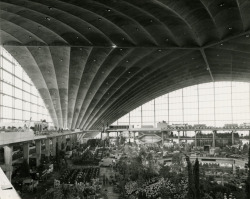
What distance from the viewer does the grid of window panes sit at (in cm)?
3781

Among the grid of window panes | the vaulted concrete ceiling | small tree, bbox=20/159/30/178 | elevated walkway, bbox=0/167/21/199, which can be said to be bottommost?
small tree, bbox=20/159/30/178

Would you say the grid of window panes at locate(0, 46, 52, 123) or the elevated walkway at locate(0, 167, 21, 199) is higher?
the grid of window panes at locate(0, 46, 52, 123)

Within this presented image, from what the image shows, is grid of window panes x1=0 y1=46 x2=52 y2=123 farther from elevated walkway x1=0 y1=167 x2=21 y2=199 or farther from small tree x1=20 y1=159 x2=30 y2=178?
elevated walkway x1=0 y1=167 x2=21 y2=199

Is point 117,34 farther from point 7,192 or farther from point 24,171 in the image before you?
point 7,192

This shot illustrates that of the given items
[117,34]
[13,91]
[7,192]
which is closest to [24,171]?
[13,91]

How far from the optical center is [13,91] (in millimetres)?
41562

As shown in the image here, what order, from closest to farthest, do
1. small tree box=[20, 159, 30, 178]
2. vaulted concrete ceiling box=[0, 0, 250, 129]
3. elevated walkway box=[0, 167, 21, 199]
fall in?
elevated walkway box=[0, 167, 21, 199], vaulted concrete ceiling box=[0, 0, 250, 129], small tree box=[20, 159, 30, 178]

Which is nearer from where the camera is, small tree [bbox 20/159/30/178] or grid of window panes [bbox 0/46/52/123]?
small tree [bbox 20/159/30/178]

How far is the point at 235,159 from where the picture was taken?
46.9 m

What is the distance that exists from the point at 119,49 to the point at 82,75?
1179cm

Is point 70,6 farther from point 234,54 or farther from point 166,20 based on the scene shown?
point 234,54

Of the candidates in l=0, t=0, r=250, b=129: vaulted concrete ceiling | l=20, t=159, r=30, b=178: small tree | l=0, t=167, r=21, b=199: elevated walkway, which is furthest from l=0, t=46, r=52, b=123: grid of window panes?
l=0, t=167, r=21, b=199: elevated walkway

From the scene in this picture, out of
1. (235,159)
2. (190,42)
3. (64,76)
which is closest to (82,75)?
(64,76)

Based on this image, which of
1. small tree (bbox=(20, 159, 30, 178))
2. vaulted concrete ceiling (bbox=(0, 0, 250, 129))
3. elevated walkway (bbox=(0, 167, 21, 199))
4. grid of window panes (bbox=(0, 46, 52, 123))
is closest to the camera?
elevated walkway (bbox=(0, 167, 21, 199))
